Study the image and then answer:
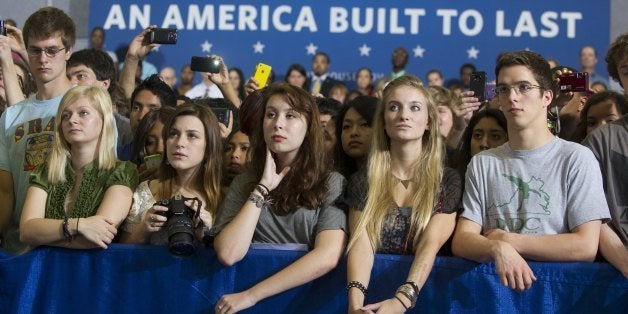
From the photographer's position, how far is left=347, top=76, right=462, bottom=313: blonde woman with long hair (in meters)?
3.99

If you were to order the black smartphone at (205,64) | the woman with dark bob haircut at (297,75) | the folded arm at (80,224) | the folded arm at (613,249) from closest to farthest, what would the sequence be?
the folded arm at (613,249), the folded arm at (80,224), the black smartphone at (205,64), the woman with dark bob haircut at (297,75)

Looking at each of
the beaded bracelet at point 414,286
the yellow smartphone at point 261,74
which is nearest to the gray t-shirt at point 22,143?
the yellow smartphone at point 261,74

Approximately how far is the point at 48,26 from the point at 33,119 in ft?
1.85

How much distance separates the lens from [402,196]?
4.34m

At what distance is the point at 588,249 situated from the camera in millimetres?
3869

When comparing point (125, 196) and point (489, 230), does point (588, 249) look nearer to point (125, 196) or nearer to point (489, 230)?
point (489, 230)

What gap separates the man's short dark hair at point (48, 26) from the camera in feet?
17.9

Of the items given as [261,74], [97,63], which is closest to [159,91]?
[97,63]

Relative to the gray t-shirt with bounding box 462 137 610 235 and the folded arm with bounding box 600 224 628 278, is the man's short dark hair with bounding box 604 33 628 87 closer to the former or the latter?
the gray t-shirt with bounding box 462 137 610 235

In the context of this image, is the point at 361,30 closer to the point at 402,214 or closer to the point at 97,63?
the point at 97,63

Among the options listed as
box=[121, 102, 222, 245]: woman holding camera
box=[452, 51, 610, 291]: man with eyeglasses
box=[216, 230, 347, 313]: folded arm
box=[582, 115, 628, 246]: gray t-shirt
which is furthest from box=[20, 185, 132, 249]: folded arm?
box=[582, 115, 628, 246]: gray t-shirt

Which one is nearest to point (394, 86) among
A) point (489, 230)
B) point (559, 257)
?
point (489, 230)

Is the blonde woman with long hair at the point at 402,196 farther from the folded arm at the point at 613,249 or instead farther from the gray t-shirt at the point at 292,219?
the folded arm at the point at 613,249

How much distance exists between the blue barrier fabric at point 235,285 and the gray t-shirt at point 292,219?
A: 0.47ft
